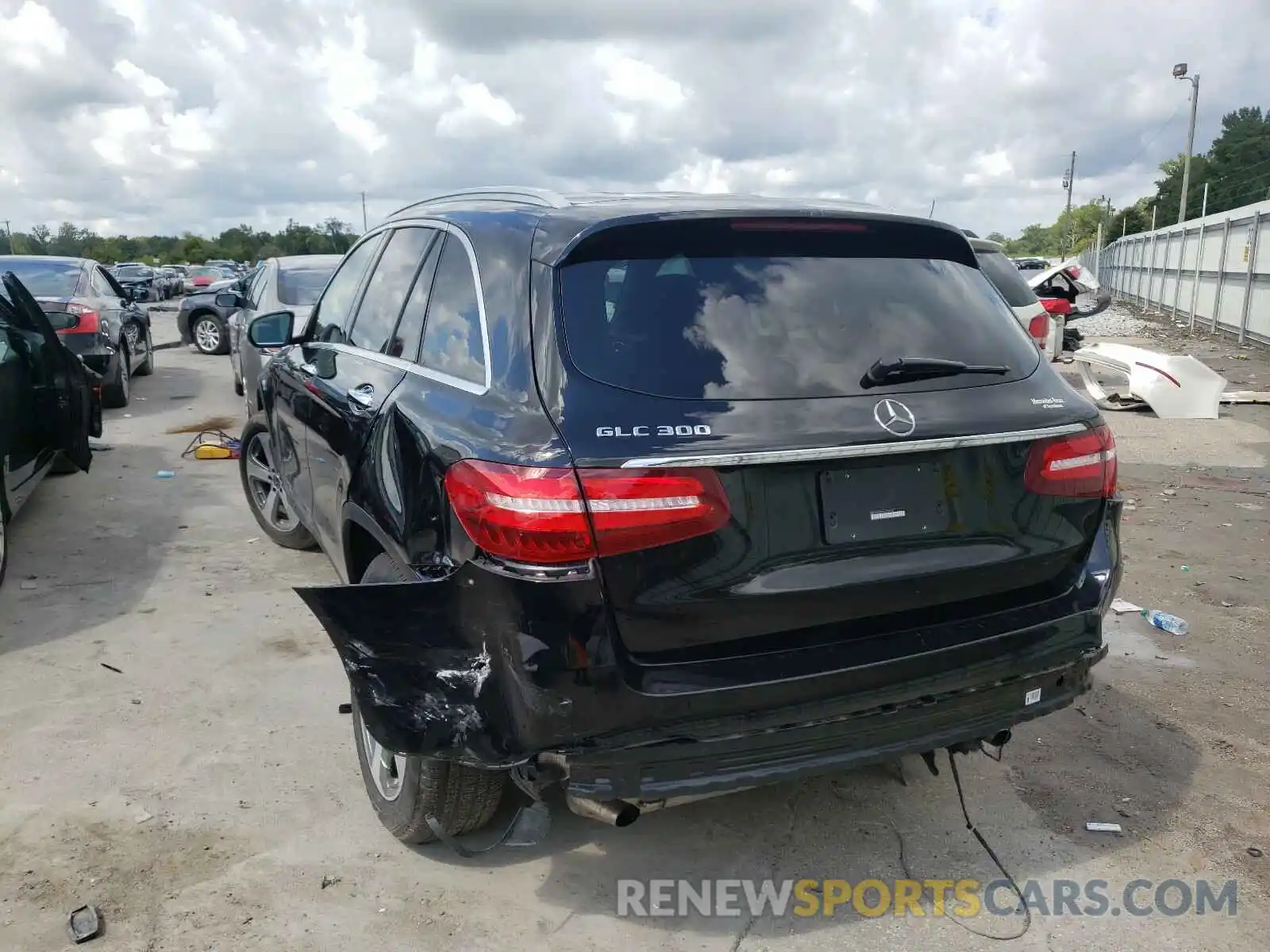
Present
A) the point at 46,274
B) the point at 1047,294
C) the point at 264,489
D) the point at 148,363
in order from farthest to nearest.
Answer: the point at 148,363 → the point at 1047,294 → the point at 46,274 → the point at 264,489

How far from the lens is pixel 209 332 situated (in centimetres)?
1842

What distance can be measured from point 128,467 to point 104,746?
5.50 metres

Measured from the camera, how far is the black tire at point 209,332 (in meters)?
18.3

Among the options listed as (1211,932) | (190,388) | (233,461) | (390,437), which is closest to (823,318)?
(390,437)

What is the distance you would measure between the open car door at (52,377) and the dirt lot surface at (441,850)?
1.43 meters

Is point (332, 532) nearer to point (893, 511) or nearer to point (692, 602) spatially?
point (692, 602)

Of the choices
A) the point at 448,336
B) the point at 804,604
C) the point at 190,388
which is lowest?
the point at 190,388

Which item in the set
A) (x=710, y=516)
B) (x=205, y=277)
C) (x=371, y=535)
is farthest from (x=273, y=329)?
(x=205, y=277)

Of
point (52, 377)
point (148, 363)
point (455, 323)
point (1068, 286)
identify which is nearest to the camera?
point (455, 323)

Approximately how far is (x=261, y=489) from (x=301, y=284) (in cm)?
386

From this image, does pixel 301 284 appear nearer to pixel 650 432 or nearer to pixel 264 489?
pixel 264 489

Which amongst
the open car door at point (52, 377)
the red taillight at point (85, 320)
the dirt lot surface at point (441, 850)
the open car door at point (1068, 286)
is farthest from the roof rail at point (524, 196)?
the open car door at point (1068, 286)

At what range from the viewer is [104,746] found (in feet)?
12.4

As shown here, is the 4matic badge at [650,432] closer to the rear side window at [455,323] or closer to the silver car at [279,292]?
the rear side window at [455,323]
